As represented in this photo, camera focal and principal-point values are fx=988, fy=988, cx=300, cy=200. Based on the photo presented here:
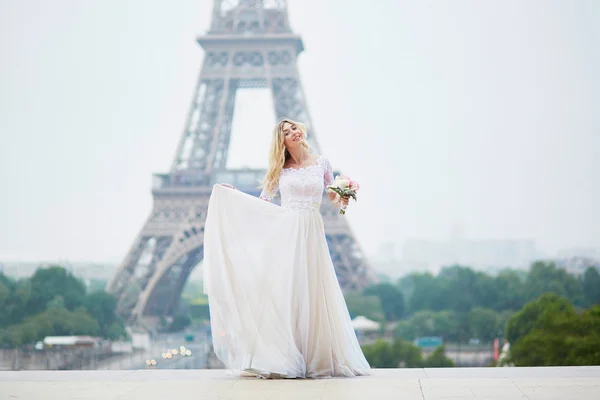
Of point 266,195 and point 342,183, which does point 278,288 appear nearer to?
point 266,195

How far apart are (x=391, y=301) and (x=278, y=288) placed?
29.1m

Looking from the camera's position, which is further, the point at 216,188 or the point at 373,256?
the point at 373,256

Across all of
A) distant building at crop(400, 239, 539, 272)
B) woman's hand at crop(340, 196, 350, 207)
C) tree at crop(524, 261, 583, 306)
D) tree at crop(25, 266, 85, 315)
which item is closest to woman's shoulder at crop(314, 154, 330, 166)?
woman's hand at crop(340, 196, 350, 207)

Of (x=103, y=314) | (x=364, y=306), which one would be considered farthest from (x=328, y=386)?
(x=364, y=306)

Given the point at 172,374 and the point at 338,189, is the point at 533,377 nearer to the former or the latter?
the point at 338,189

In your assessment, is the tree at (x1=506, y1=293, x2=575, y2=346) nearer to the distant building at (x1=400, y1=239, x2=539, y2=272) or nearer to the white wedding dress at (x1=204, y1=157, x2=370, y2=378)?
the distant building at (x1=400, y1=239, x2=539, y2=272)

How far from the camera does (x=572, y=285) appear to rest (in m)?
32.6

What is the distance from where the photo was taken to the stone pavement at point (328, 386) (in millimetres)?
4062

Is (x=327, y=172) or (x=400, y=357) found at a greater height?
(x=327, y=172)

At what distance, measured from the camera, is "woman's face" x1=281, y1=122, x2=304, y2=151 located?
16.5 ft

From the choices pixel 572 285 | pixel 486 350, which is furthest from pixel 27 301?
pixel 572 285

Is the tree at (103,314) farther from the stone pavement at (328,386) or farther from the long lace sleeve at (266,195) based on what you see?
the stone pavement at (328,386)

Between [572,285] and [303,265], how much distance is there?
95.8 ft

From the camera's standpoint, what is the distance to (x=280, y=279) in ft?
16.3
